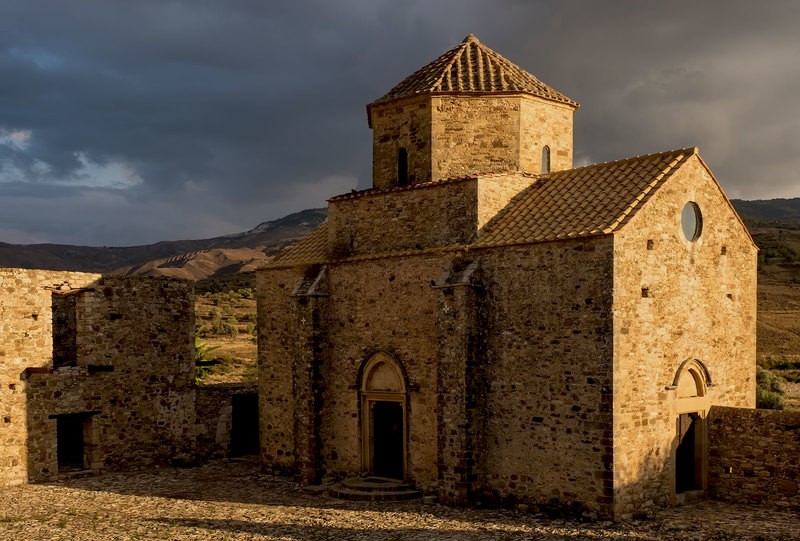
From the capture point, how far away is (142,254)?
3529 inches

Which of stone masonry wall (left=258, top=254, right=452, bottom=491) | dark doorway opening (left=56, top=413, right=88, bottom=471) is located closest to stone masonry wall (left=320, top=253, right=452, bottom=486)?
stone masonry wall (left=258, top=254, right=452, bottom=491)

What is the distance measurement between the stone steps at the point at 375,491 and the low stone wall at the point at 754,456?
583 cm

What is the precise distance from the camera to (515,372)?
14453 mm

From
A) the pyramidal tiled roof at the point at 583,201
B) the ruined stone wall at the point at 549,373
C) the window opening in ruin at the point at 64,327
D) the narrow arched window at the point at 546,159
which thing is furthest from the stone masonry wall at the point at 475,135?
the window opening in ruin at the point at 64,327

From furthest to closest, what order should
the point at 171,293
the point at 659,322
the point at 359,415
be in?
A: the point at 171,293 → the point at 359,415 → the point at 659,322

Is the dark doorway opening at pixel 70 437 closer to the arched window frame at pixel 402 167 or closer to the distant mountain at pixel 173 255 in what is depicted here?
the arched window frame at pixel 402 167

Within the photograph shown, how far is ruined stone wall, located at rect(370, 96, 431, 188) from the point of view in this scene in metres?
17.6

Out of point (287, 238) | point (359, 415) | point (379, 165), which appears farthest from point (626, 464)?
point (287, 238)

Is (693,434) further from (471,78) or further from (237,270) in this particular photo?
(237,270)

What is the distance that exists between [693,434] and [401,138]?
9.00m

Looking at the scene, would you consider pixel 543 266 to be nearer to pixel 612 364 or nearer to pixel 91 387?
pixel 612 364

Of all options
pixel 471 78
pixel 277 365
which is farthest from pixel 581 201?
pixel 277 365

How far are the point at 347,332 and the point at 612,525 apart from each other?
717 centimetres

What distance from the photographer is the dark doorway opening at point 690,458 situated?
14.7 meters
